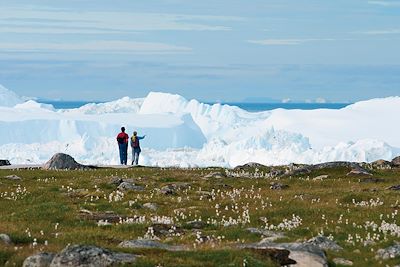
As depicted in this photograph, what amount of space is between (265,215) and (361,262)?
30.9 feet

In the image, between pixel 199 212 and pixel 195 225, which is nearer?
pixel 195 225

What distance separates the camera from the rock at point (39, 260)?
18.3 metres

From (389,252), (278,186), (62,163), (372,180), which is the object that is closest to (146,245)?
(389,252)

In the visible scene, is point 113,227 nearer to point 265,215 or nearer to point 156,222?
point 156,222

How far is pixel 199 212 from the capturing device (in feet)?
101

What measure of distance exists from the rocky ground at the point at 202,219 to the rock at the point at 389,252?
27mm

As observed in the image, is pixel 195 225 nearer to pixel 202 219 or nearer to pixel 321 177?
pixel 202 219

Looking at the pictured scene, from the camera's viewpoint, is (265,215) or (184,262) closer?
(184,262)

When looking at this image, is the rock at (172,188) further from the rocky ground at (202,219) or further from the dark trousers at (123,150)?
the dark trousers at (123,150)

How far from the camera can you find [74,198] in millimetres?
35469

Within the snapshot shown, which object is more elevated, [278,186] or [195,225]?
[278,186]

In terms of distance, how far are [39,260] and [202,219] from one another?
1190 cm

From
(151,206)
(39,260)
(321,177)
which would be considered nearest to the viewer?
(39,260)

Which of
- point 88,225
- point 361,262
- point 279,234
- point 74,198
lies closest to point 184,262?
point 361,262
